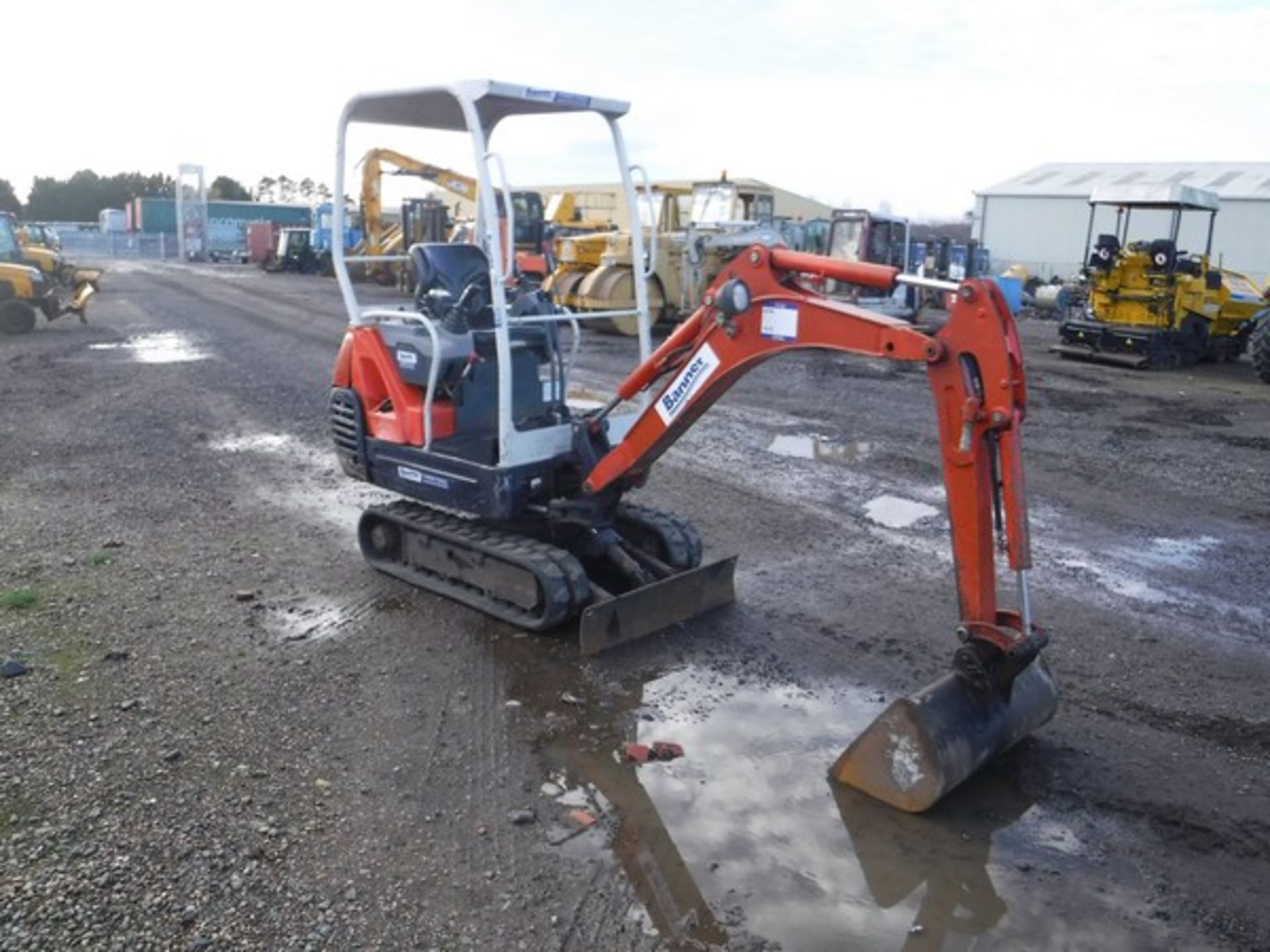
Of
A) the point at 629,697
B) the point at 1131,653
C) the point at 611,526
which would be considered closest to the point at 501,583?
the point at 611,526

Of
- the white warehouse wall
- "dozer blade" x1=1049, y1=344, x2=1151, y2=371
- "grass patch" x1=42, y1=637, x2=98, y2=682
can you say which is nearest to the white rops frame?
"grass patch" x1=42, y1=637, x2=98, y2=682

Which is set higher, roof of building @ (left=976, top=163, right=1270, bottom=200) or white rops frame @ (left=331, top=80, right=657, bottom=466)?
roof of building @ (left=976, top=163, right=1270, bottom=200)

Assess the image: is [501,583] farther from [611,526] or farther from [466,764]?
[466,764]

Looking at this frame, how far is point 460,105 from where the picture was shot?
579cm

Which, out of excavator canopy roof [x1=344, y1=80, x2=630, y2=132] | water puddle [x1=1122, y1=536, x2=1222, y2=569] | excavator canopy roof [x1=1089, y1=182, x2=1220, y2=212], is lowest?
water puddle [x1=1122, y1=536, x2=1222, y2=569]

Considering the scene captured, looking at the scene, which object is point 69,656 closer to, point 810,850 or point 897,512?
point 810,850

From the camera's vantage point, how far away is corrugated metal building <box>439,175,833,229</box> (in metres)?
41.9

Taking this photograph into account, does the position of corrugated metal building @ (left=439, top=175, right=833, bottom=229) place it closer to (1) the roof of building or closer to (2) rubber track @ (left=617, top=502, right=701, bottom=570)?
(1) the roof of building

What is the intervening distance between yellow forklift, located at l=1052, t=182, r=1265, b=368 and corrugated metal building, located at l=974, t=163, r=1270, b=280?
1861 cm

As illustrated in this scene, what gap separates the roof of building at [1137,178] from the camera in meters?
38.1

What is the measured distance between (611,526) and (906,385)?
31.2 ft

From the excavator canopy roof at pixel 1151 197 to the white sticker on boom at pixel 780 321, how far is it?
1466cm

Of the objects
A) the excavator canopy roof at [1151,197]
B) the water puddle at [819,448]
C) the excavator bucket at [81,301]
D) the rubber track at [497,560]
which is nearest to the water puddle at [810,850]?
the rubber track at [497,560]

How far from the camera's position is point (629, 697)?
5.07 meters
